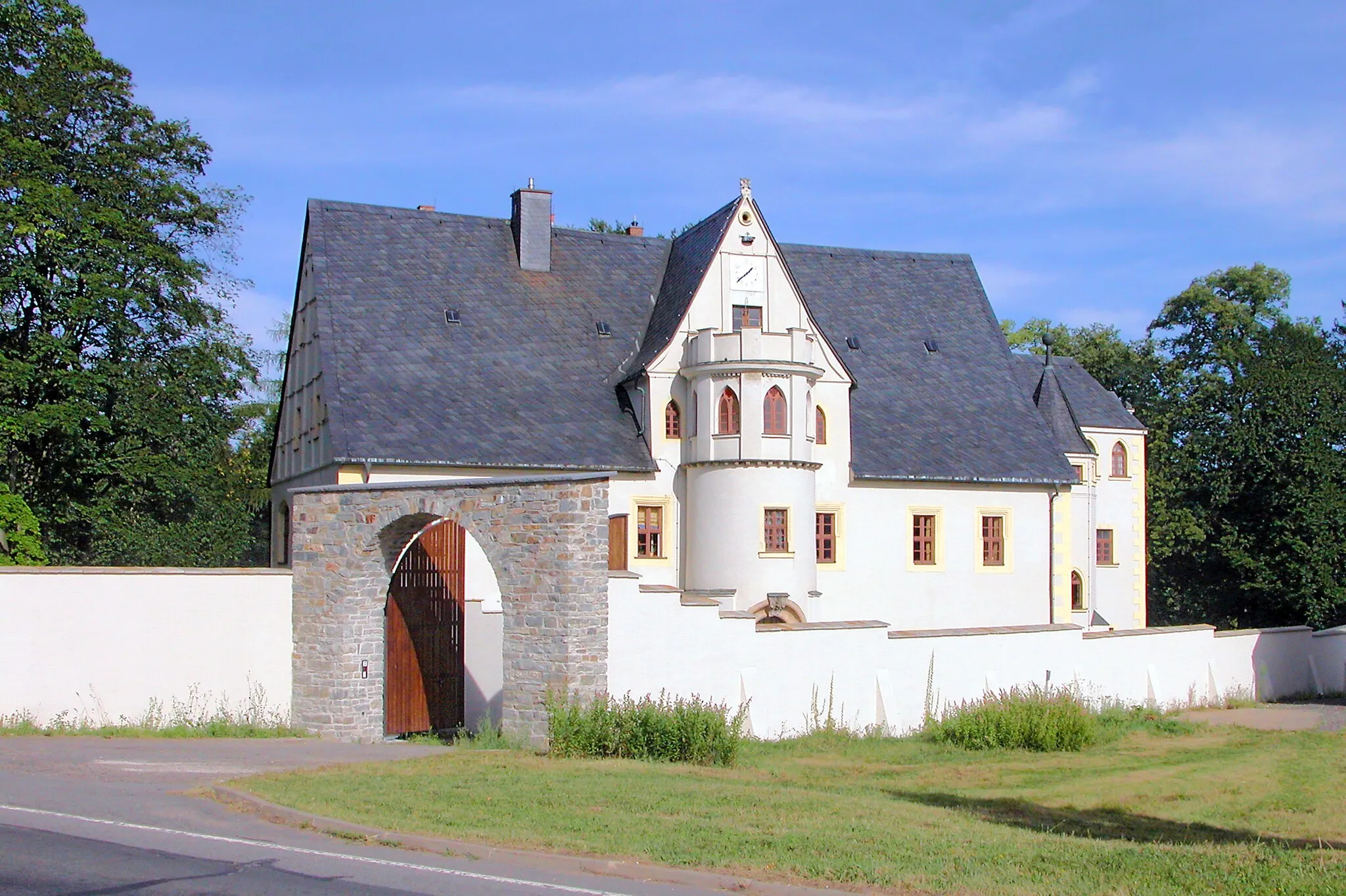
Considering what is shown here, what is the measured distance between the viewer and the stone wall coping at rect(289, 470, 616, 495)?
712 inches

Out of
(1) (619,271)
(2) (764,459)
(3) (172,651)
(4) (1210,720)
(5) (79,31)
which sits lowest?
(4) (1210,720)

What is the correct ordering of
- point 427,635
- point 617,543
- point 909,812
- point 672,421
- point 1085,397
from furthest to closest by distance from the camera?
point 1085,397
point 672,421
point 617,543
point 427,635
point 909,812

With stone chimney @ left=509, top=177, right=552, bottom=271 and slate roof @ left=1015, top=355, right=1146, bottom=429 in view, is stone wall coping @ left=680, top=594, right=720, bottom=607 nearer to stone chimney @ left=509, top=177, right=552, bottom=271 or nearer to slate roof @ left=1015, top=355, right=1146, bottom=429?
stone chimney @ left=509, top=177, right=552, bottom=271

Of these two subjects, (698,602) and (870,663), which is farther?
(870,663)

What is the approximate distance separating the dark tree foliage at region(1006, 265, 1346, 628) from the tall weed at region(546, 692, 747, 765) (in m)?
30.5

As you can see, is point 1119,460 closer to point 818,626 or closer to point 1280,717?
point 1280,717

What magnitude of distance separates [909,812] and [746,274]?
66.1 ft

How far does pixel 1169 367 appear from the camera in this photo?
60.5 meters

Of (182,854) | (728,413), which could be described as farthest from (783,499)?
(182,854)

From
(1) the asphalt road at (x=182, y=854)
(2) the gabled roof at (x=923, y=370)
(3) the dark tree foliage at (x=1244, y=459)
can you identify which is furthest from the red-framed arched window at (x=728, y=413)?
(3) the dark tree foliage at (x=1244, y=459)

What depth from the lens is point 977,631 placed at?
79.6ft

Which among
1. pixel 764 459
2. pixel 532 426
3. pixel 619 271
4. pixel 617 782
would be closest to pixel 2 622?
pixel 617 782

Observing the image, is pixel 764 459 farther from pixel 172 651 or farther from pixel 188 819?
pixel 188 819

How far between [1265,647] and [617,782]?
21987 mm
